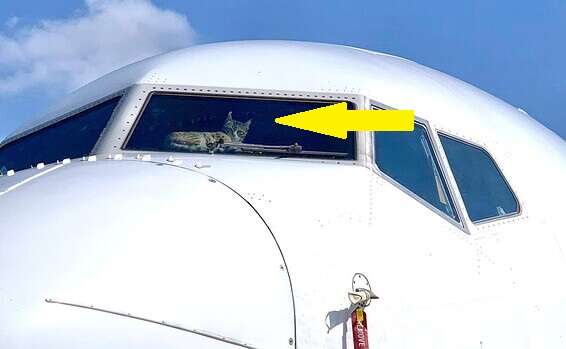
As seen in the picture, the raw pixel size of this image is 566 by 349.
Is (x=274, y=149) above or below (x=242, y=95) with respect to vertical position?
below

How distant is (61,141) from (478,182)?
3679mm

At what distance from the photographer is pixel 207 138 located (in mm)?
6207

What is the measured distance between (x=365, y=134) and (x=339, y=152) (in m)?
0.29

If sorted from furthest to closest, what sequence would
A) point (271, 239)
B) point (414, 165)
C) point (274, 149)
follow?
1. point (414, 165)
2. point (274, 149)
3. point (271, 239)

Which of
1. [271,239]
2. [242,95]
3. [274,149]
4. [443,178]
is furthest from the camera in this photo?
[242,95]

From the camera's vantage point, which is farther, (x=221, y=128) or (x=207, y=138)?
(x=221, y=128)

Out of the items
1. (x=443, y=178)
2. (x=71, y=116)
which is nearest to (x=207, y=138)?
(x=71, y=116)

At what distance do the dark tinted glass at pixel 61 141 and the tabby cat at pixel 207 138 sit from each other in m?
0.65

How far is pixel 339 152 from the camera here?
238 inches

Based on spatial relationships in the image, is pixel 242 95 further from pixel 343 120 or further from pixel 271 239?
pixel 271 239

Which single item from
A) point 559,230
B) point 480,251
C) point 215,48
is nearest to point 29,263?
point 480,251

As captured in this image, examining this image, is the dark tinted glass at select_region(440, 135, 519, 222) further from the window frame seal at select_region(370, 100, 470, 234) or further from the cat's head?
the cat's head

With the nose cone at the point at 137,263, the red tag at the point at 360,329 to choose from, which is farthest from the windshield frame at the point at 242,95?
the red tag at the point at 360,329

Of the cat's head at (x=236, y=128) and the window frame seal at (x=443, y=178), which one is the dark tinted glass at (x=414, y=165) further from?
the cat's head at (x=236, y=128)
